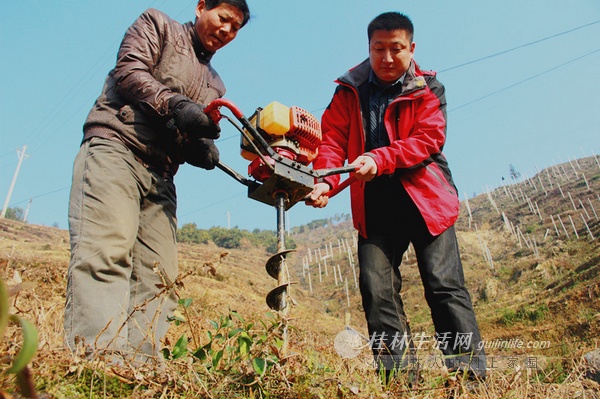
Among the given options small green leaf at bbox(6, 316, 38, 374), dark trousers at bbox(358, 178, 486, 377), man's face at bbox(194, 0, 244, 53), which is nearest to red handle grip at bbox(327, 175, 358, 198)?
dark trousers at bbox(358, 178, 486, 377)

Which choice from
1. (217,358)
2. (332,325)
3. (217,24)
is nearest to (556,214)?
(332,325)

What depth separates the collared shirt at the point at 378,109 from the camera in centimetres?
274

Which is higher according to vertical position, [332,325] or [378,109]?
[332,325]

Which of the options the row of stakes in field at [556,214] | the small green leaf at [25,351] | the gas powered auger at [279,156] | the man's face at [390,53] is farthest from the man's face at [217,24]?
the row of stakes in field at [556,214]

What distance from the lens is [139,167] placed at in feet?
7.52

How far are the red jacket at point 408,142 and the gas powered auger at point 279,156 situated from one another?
23 cm

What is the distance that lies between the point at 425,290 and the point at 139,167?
1626 millimetres

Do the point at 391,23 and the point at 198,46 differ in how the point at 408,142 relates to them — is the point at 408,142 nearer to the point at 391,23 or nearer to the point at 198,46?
the point at 391,23

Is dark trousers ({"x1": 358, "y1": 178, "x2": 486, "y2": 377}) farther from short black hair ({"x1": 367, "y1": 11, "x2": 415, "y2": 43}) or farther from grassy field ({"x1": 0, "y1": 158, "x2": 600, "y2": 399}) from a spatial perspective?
short black hair ({"x1": 367, "y1": 11, "x2": 415, "y2": 43})

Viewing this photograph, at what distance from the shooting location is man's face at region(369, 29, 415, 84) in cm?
262

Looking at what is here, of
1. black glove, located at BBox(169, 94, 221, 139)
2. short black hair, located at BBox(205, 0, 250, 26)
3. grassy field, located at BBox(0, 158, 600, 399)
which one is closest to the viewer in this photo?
grassy field, located at BBox(0, 158, 600, 399)

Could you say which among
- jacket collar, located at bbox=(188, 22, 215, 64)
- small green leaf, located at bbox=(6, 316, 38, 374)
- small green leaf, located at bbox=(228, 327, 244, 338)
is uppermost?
jacket collar, located at bbox=(188, 22, 215, 64)

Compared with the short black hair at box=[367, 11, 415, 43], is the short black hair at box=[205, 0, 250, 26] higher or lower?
higher

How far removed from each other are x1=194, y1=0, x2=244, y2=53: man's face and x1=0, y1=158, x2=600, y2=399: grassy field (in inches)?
56.0
